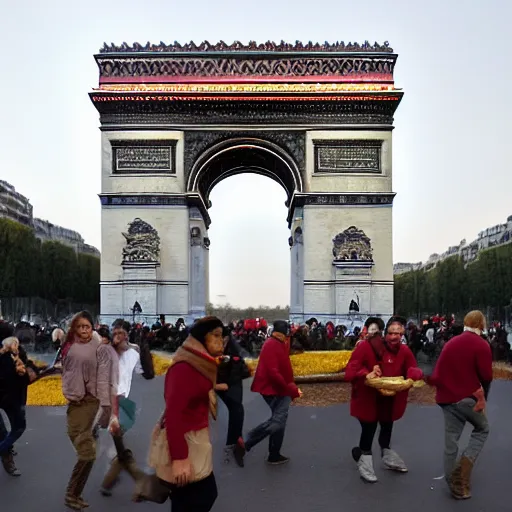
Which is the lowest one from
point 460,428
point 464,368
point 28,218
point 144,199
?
point 460,428

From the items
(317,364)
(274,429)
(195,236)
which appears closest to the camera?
(274,429)

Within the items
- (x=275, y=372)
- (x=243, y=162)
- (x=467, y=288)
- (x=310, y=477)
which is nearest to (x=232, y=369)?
(x=275, y=372)

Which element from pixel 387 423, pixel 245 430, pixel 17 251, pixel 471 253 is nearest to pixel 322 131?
pixel 245 430

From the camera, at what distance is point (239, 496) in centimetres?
571

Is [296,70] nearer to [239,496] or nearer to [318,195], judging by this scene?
[318,195]

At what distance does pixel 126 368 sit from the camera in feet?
20.8

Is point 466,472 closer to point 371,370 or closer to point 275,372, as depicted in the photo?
point 371,370

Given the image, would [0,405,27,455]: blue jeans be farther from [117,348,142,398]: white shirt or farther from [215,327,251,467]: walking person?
[215,327,251,467]: walking person

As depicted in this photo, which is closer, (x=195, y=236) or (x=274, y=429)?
(x=274, y=429)

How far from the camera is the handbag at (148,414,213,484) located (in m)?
3.77

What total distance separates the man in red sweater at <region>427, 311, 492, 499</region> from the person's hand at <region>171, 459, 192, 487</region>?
3.04 m

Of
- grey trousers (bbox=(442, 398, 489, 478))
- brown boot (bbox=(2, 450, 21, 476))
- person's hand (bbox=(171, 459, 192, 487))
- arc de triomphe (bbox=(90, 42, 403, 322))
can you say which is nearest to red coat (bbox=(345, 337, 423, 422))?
grey trousers (bbox=(442, 398, 489, 478))

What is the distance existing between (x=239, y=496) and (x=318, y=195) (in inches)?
791

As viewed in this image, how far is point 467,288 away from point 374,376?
4381 cm
